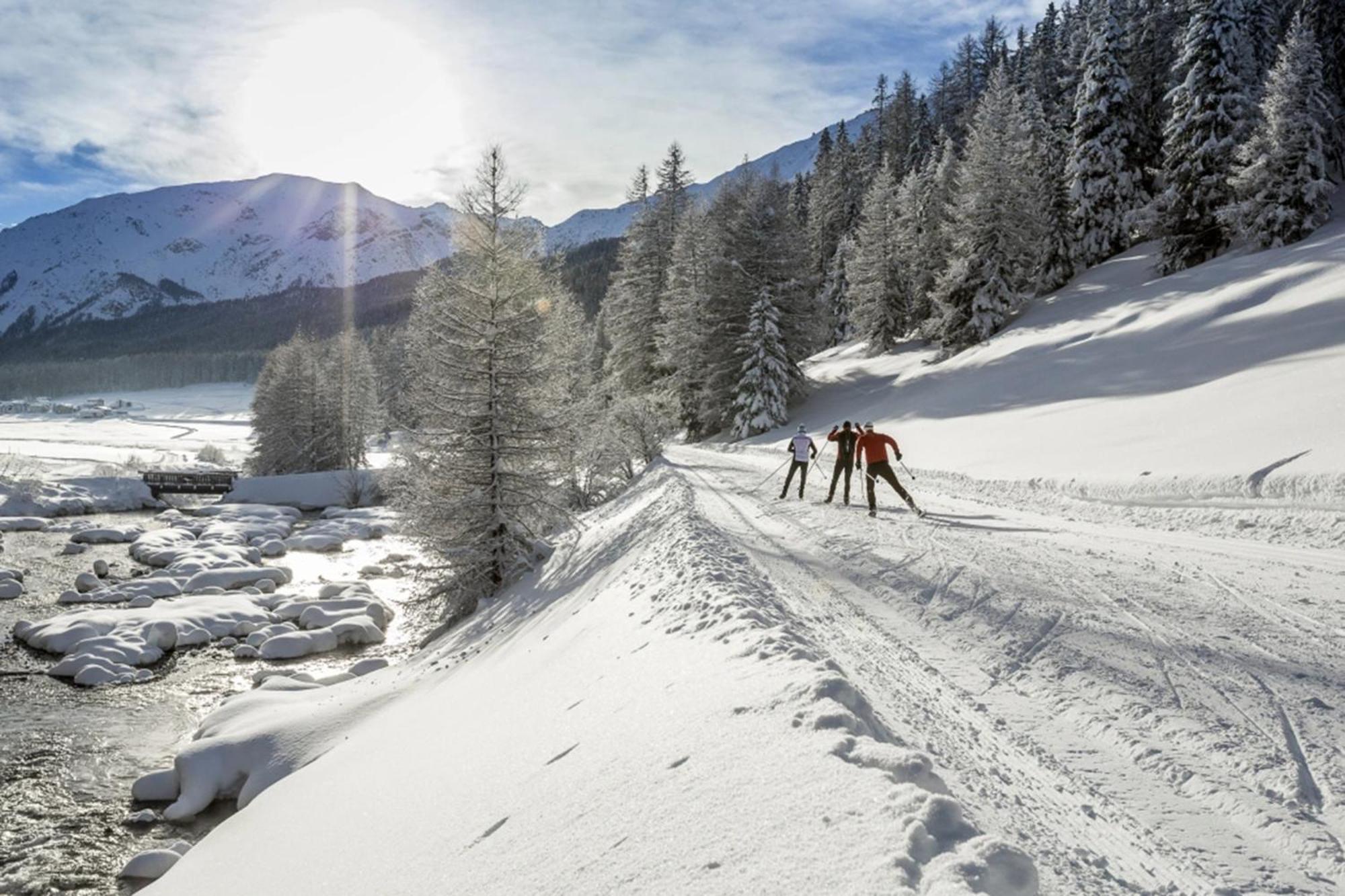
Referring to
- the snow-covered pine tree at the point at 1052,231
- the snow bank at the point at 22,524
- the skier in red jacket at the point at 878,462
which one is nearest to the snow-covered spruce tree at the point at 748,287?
the snow-covered pine tree at the point at 1052,231

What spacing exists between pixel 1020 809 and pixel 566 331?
55.6ft

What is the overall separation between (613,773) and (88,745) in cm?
1219

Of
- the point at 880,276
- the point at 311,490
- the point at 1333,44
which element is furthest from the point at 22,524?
the point at 1333,44

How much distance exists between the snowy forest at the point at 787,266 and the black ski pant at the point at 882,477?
23.5ft

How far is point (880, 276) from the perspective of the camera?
40156 mm

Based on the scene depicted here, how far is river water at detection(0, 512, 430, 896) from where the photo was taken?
874cm

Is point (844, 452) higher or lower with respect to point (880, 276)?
lower

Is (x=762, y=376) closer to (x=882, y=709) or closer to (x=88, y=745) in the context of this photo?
(x=88, y=745)

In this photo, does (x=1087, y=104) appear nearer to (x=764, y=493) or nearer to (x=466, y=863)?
(x=764, y=493)

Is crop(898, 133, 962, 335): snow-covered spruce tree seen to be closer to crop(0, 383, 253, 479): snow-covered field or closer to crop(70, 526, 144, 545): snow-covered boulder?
crop(70, 526, 144, 545): snow-covered boulder

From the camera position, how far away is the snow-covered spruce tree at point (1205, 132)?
Result: 29.9m

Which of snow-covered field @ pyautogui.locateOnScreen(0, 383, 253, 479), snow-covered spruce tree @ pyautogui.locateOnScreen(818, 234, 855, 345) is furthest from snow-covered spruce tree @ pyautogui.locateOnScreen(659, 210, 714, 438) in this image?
snow-covered field @ pyautogui.locateOnScreen(0, 383, 253, 479)

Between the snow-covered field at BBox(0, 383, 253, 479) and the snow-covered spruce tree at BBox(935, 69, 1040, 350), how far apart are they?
53938mm

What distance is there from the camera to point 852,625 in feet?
23.1
